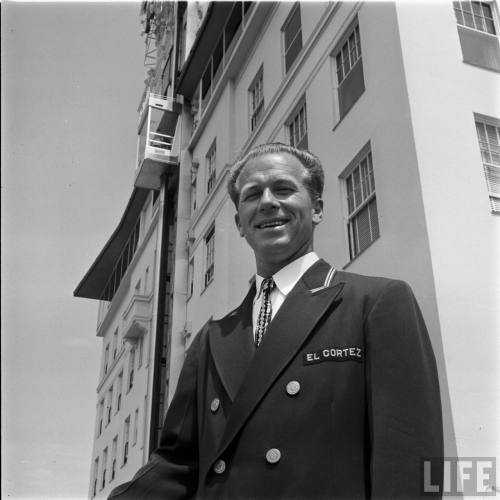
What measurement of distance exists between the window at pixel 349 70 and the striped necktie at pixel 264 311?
888cm

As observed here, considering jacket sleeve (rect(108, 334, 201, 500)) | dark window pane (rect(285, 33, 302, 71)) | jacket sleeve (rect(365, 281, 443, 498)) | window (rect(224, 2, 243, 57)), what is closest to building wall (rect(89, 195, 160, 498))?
window (rect(224, 2, 243, 57))

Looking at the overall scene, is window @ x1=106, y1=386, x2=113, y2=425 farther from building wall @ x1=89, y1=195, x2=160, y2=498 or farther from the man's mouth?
the man's mouth

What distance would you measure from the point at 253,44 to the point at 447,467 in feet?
43.5

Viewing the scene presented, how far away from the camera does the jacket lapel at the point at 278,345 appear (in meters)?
2.22

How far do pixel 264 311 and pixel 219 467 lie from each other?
→ 2.09ft

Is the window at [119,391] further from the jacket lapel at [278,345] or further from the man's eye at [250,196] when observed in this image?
the jacket lapel at [278,345]

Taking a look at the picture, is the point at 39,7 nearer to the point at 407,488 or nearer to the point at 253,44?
the point at 407,488

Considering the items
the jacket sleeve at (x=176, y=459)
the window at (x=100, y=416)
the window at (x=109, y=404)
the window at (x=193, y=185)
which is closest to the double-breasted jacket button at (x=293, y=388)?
the jacket sleeve at (x=176, y=459)

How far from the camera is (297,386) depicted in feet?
7.13

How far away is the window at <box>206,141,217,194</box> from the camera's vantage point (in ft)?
63.5

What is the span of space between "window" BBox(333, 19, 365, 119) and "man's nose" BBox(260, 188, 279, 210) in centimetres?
875

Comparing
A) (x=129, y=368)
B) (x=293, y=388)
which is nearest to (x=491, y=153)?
(x=293, y=388)

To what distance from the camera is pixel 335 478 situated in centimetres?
202

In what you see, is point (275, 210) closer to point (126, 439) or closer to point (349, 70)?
point (349, 70)
